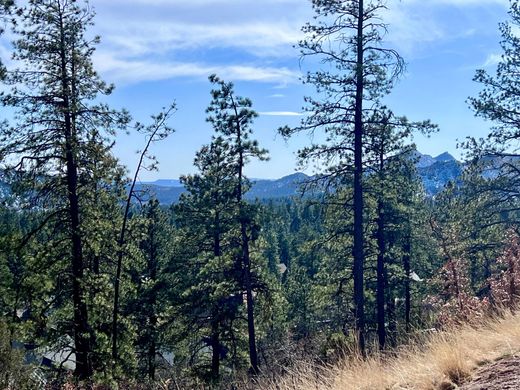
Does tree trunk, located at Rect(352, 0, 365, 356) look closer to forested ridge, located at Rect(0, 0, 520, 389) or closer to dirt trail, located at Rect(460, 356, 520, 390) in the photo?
forested ridge, located at Rect(0, 0, 520, 389)

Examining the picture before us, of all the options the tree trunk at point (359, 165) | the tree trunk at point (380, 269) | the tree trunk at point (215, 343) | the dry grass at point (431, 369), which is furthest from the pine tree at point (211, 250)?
the dry grass at point (431, 369)

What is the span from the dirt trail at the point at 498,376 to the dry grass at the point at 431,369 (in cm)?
11

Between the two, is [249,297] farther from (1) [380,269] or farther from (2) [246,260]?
(1) [380,269]

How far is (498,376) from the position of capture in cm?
363

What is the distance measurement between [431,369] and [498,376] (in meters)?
0.55

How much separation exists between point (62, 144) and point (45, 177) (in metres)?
0.97

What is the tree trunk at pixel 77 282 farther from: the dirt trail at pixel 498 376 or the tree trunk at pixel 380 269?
the tree trunk at pixel 380 269

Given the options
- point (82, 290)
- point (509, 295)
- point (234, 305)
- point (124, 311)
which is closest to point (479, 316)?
point (509, 295)

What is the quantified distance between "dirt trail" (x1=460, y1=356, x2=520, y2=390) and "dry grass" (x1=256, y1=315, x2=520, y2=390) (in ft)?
0.36

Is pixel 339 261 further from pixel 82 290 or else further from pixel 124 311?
pixel 82 290

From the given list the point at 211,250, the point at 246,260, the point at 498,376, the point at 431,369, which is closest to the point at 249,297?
the point at 246,260

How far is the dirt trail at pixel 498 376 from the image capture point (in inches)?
135

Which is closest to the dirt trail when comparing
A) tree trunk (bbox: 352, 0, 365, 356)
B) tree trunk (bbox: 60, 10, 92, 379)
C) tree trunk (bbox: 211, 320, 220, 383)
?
tree trunk (bbox: 352, 0, 365, 356)

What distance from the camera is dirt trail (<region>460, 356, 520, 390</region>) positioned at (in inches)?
135
